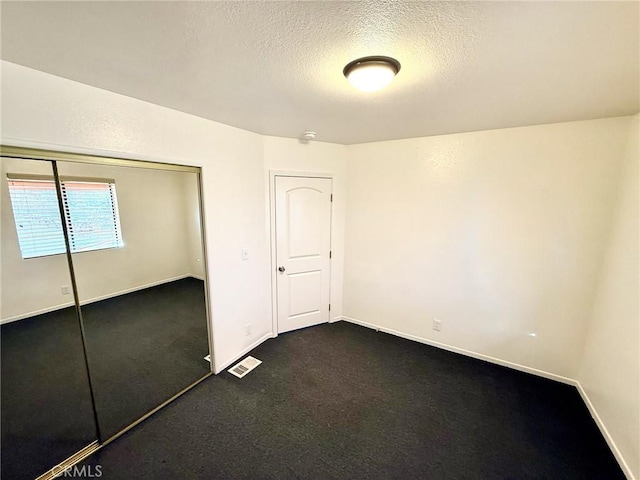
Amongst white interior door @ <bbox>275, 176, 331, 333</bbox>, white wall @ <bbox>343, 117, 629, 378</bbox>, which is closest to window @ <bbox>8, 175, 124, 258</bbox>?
white interior door @ <bbox>275, 176, 331, 333</bbox>

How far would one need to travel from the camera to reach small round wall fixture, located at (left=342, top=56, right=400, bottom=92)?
121 centimetres

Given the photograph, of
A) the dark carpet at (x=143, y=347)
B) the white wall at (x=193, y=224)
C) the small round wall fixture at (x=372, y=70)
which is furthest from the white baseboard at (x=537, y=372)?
the small round wall fixture at (x=372, y=70)

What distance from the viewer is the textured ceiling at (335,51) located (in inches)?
36.5

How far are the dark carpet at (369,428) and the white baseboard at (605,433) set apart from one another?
0.04 metres

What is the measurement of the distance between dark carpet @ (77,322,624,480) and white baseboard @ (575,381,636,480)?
4 cm

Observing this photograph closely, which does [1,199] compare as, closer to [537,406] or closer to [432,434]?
[432,434]

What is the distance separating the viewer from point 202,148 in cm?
216

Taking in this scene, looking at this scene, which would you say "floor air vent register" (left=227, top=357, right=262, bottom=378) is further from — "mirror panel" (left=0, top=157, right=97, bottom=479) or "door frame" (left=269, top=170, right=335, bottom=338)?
"mirror panel" (left=0, top=157, right=97, bottom=479)

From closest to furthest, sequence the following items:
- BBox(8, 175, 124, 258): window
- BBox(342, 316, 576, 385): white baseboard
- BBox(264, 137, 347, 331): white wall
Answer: BBox(8, 175, 124, 258): window
BBox(342, 316, 576, 385): white baseboard
BBox(264, 137, 347, 331): white wall

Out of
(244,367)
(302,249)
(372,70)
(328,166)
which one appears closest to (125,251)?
(244,367)

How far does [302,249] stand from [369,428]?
6.31 feet

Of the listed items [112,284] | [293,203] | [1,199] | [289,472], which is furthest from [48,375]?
[293,203]

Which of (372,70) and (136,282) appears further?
(136,282)

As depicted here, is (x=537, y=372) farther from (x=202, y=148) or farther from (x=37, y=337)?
(x=37, y=337)
